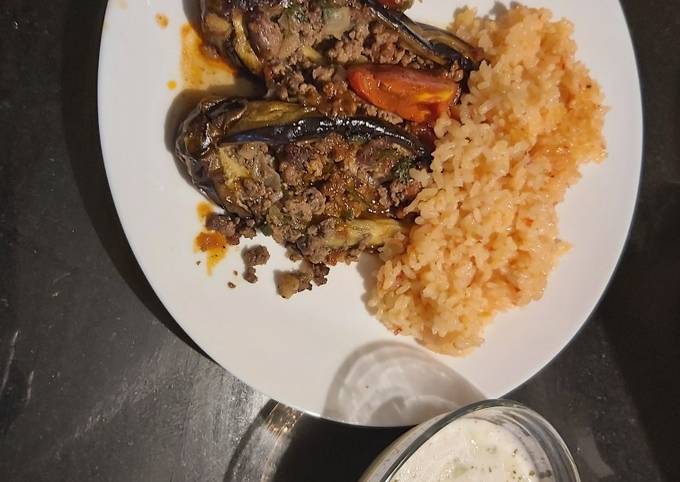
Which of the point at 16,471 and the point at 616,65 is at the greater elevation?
the point at 616,65

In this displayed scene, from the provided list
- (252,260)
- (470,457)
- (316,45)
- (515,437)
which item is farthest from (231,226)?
(515,437)

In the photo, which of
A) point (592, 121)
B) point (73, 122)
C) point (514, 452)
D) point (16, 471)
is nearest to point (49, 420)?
point (16, 471)

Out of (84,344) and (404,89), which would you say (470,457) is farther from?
(84,344)

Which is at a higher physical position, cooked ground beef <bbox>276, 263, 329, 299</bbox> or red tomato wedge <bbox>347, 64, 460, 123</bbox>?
red tomato wedge <bbox>347, 64, 460, 123</bbox>

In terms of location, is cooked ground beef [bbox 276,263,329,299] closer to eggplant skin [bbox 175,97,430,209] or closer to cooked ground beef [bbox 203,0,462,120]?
eggplant skin [bbox 175,97,430,209]

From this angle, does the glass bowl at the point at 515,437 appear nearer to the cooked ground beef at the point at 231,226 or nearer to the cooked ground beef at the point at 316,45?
the cooked ground beef at the point at 231,226

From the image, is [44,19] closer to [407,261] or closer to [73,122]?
[73,122]

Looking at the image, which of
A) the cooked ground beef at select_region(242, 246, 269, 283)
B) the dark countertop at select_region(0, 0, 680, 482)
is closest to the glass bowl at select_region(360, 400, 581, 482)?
the dark countertop at select_region(0, 0, 680, 482)
